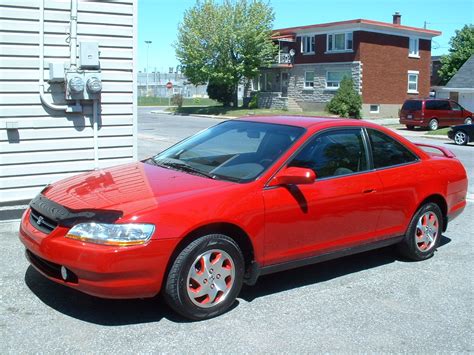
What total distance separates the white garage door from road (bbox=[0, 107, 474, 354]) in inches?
1438

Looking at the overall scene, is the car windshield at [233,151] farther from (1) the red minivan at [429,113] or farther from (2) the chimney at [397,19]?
(2) the chimney at [397,19]

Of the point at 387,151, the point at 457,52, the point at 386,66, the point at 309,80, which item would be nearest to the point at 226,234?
the point at 387,151

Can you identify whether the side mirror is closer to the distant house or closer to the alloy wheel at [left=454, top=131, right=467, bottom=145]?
the alloy wheel at [left=454, top=131, right=467, bottom=145]

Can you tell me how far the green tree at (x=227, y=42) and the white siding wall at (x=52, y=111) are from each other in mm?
35260

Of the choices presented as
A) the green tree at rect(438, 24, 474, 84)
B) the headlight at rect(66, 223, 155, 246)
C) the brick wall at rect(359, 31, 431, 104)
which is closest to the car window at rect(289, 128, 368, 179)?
the headlight at rect(66, 223, 155, 246)

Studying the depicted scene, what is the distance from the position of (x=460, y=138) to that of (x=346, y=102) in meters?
15.7

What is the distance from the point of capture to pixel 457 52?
55.3 metres

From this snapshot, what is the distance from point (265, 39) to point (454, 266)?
39.4 m

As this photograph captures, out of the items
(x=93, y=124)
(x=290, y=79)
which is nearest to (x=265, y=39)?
(x=290, y=79)

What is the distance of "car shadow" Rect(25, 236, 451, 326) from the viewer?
420cm

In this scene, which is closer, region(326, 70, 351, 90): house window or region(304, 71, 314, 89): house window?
region(326, 70, 351, 90): house window

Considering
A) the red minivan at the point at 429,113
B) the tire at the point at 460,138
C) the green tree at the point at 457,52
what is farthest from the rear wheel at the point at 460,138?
the green tree at the point at 457,52

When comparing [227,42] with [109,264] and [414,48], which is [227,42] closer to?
[414,48]

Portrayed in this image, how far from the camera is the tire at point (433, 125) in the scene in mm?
28266
